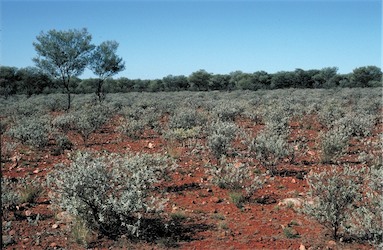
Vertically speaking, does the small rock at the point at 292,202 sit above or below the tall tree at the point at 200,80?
below

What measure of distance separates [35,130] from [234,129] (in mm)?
7739

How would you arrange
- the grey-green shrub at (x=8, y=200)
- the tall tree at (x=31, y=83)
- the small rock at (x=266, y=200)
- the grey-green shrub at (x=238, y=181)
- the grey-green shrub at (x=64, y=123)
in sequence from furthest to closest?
the tall tree at (x=31, y=83)
the grey-green shrub at (x=64, y=123)
the grey-green shrub at (x=238, y=181)
the small rock at (x=266, y=200)
the grey-green shrub at (x=8, y=200)

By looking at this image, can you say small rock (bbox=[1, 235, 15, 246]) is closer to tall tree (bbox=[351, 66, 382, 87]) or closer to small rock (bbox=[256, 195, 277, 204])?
small rock (bbox=[256, 195, 277, 204])

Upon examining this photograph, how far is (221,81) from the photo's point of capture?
95125mm

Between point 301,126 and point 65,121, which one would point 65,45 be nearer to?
point 65,121

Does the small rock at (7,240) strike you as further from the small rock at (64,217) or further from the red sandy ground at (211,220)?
the small rock at (64,217)

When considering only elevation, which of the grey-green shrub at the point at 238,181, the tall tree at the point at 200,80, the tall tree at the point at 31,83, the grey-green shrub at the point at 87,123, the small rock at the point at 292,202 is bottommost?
the small rock at the point at 292,202

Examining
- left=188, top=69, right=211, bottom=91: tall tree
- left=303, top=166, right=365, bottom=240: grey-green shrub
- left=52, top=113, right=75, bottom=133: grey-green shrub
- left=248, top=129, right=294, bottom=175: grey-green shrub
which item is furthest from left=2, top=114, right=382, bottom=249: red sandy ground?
left=188, top=69, right=211, bottom=91: tall tree

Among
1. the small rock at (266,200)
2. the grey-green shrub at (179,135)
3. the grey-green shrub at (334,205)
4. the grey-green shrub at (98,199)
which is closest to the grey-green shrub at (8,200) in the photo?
the grey-green shrub at (98,199)

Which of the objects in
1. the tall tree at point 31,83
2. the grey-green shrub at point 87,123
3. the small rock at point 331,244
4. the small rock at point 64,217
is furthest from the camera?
the tall tree at point 31,83

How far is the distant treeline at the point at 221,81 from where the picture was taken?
199 ft

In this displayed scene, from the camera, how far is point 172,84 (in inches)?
3917

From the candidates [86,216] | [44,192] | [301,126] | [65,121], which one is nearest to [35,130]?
[65,121]

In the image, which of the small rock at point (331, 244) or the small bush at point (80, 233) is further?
the small bush at point (80, 233)
